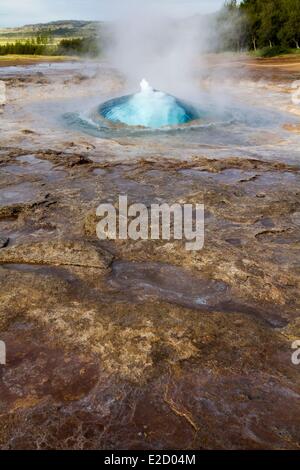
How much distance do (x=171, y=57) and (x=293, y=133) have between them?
1417 cm

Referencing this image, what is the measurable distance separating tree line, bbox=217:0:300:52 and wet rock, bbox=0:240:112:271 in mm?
31502

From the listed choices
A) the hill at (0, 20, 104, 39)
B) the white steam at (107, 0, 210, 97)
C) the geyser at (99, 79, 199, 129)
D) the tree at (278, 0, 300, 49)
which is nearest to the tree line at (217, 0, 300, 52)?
the tree at (278, 0, 300, 49)

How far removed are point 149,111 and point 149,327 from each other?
8.54 m

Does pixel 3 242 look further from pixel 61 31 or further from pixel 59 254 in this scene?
pixel 61 31

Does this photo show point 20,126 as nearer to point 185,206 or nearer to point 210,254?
point 185,206

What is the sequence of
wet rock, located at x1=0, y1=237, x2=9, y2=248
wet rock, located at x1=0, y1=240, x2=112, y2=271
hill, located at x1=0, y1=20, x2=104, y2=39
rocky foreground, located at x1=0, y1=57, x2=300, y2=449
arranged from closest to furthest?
rocky foreground, located at x1=0, y1=57, x2=300, y2=449, wet rock, located at x1=0, y1=240, x2=112, y2=271, wet rock, located at x1=0, y1=237, x2=9, y2=248, hill, located at x1=0, y1=20, x2=104, y2=39

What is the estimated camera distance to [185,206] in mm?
5258

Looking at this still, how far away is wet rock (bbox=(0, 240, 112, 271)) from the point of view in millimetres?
3891

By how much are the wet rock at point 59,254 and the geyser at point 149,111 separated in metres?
6.62

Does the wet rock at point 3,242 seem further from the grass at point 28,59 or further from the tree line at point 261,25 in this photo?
the grass at point 28,59

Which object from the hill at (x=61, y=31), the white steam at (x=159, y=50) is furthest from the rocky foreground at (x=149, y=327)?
the hill at (x=61, y=31)

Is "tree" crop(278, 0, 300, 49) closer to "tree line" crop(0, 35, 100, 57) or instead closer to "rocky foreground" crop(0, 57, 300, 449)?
"tree line" crop(0, 35, 100, 57)

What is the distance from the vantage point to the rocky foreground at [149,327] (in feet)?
7.38
